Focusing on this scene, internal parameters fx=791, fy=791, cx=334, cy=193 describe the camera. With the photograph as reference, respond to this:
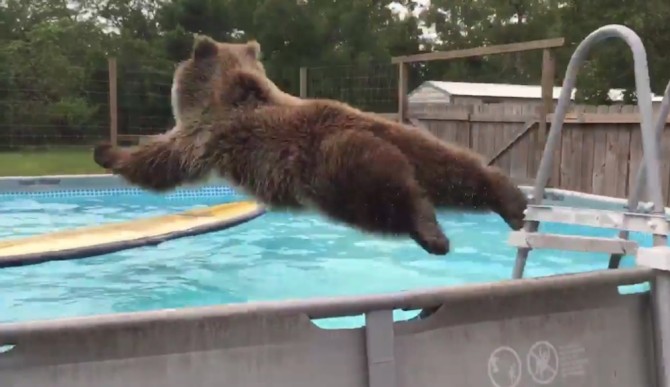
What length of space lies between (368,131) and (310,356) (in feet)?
2.11

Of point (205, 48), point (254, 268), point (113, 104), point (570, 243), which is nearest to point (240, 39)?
point (113, 104)

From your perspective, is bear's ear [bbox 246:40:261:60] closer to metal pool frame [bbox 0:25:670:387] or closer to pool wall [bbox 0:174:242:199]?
metal pool frame [bbox 0:25:670:387]

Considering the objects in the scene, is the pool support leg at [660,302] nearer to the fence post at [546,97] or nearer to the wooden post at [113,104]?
the fence post at [546,97]

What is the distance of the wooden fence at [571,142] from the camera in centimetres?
827

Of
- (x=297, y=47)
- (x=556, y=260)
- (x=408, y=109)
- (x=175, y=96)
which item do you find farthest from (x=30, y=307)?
(x=297, y=47)

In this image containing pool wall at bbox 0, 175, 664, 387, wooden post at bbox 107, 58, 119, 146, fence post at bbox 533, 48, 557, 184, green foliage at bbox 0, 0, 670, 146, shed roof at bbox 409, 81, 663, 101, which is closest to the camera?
pool wall at bbox 0, 175, 664, 387

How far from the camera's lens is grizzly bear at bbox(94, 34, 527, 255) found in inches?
77.6

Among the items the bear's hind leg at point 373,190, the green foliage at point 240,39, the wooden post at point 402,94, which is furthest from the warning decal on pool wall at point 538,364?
the green foliage at point 240,39

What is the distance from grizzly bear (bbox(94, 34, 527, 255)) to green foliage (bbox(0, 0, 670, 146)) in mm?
11019

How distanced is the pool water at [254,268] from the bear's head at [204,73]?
2243mm

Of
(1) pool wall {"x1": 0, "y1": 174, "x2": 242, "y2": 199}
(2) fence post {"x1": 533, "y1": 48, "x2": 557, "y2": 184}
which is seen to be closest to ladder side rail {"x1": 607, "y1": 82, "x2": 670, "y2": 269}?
(2) fence post {"x1": 533, "y1": 48, "x2": 557, "y2": 184}

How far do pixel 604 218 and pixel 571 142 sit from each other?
23.4 feet

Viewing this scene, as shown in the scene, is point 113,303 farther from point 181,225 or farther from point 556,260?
point 556,260

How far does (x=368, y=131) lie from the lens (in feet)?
6.87
